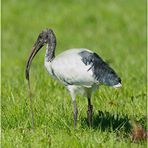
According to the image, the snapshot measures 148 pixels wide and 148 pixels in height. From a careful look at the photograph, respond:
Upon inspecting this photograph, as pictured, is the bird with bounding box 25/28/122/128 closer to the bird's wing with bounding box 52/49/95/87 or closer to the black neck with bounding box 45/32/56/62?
the bird's wing with bounding box 52/49/95/87

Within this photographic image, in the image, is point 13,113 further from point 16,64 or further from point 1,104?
point 16,64

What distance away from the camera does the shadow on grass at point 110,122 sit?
667 cm

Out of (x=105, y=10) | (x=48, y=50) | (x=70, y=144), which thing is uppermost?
(x=105, y=10)

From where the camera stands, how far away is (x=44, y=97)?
8.40m

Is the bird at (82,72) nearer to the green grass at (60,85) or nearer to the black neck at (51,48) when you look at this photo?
the black neck at (51,48)

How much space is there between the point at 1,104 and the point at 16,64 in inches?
185

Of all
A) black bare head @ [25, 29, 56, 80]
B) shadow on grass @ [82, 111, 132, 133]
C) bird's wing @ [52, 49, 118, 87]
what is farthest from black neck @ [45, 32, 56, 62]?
shadow on grass @ [82, 111, 132, 133]

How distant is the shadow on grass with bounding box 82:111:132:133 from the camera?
6.67 metres

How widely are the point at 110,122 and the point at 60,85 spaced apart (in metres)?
2.37

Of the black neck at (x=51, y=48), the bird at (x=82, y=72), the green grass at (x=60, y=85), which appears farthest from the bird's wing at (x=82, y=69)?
the green grass at (x=60, y=85)

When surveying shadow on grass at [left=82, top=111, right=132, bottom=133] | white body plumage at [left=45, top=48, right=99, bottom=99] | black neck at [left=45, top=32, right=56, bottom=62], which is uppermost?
black neck at [left=45, top=32, right=56, bottom=62]

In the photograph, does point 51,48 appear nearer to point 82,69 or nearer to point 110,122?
point 82,69

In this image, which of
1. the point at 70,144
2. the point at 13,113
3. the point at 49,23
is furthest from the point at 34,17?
the point at 70,144

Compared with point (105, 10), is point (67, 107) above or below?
below
